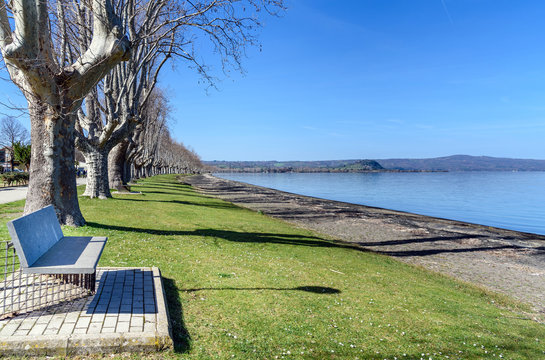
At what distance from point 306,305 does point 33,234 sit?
16.2 ft

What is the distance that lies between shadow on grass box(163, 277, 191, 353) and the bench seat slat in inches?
58.8

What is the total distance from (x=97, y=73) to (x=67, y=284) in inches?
249

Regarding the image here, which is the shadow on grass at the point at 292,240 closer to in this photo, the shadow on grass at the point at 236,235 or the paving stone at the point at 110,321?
the shadow on grass at the point at 236,235

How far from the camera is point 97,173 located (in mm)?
20438

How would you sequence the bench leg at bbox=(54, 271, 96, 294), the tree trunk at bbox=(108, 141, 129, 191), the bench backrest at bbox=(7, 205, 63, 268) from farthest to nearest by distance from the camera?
the tree trunk at bbox=(108, 141, 129, 191) → the bench leg at bbox=(54, 271, 96, 294) → the bench backrest at bbox=(7, 205, 63, 268)

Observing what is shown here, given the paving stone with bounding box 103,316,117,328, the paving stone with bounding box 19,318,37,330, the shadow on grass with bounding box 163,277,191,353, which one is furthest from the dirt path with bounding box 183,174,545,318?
the paving stone with bounding box 19,318,37,330

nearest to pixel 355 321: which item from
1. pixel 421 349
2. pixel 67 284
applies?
pixel 421 349

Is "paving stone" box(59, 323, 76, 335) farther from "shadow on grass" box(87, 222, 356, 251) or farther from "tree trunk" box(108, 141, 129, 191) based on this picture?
"tree trunk" box(108, 141, 129, 191)

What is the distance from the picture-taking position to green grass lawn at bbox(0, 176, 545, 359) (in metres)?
5.21

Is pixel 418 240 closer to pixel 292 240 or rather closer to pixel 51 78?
pixel 292 240

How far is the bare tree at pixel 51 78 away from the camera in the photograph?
27.3 feet

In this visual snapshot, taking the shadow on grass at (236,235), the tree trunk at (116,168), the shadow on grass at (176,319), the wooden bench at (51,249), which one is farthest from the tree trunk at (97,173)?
the shadow on grass at (176,319)

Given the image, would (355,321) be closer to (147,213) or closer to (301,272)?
(301,272)

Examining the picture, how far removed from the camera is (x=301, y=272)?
30.6ft
